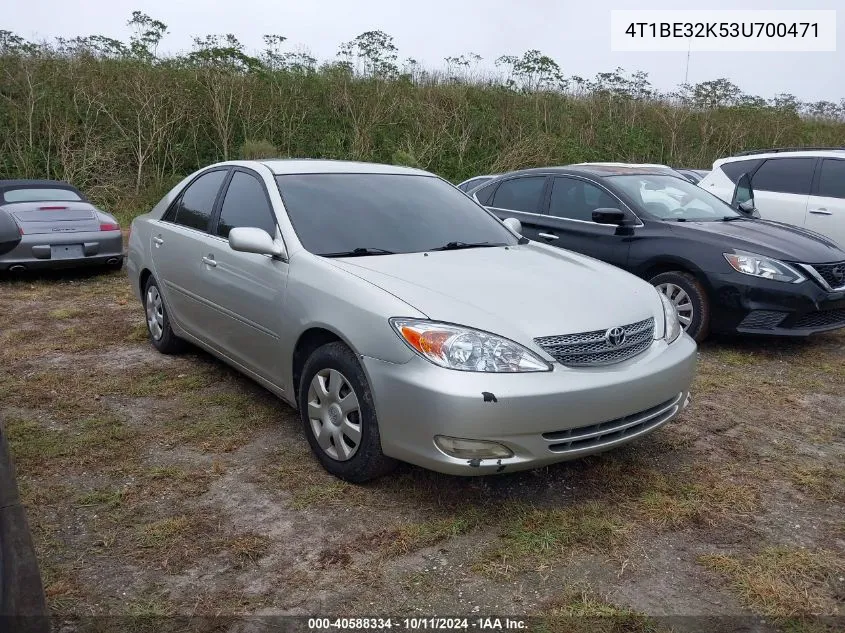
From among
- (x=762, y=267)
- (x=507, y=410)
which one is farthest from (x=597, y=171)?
(x=507, y=410)

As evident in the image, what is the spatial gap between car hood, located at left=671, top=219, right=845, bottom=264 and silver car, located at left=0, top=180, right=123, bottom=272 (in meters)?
6.29

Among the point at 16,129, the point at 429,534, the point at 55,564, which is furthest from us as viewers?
the point at 16,129

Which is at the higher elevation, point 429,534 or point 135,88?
point 135,88

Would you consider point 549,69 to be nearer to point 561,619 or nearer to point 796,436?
point 796,436

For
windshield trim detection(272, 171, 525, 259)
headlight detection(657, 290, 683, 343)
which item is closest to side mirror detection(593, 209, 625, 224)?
windshield trim detection(272, 171, 525, 259)

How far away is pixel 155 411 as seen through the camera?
4.36 m

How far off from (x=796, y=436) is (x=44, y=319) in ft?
20.3

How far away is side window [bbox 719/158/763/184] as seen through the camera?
338 inches

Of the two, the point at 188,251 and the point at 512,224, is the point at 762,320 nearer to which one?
the point at 512,224

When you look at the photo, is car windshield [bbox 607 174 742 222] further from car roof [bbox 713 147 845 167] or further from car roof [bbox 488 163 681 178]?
car roof [bbox 713 147 845 167]

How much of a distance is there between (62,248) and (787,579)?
25.3ft

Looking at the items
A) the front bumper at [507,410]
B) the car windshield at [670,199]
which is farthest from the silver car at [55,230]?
the front bumper at [507,410]

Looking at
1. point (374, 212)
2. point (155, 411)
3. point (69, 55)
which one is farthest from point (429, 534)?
point (69, 55)

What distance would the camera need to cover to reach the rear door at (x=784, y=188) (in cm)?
803
